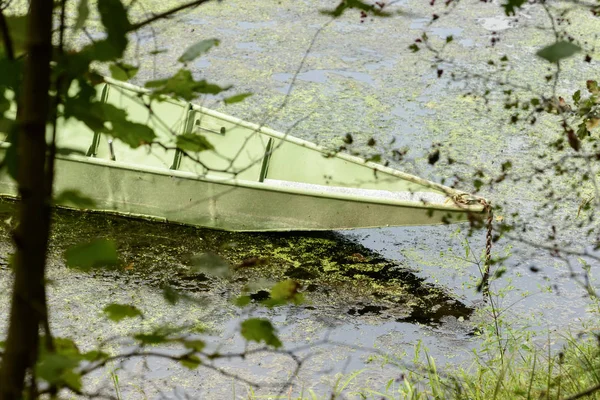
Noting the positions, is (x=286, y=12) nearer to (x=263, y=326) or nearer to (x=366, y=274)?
(x=366, y=274)

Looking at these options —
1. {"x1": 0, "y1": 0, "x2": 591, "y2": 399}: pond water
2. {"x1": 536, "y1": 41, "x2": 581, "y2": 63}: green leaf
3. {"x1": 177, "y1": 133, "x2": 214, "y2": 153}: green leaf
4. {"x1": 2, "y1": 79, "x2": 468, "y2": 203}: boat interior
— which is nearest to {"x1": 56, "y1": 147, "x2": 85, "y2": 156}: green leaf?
{"x1": 177, "y1": 133, "x2": 214, "y2": 153}: green leaf

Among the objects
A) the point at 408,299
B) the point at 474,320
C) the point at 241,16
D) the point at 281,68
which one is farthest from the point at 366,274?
the point at 241,16

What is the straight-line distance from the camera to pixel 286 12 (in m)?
7.94

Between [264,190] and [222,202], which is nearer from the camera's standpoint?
[264,190]

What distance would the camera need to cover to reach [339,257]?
14.9 feet

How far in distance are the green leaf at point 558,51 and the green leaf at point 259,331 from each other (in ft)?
1.21

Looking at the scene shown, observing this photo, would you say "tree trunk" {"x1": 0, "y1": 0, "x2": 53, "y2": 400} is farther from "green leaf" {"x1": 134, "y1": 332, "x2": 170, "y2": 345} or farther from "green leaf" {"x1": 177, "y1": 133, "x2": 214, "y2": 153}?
"green leaf" {"x1": 177, "y1": 133, "x2": 214, "y2": 153}

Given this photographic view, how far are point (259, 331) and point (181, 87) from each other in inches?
10.2

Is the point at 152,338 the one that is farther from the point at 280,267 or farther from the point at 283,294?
the point at 280,267

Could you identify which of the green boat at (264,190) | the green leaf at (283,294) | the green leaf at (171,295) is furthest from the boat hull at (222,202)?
the green leaf at (171,295)

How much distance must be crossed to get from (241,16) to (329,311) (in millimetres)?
4451

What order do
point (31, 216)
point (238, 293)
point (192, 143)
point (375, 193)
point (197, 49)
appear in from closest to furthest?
1. point (31, 216)
2. point (197, 49)
3. point (192, 143)
4. point (238, 293)
5. point (375, 193)

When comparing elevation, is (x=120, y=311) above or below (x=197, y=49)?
A: below

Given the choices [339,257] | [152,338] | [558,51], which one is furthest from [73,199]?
[339,257]
